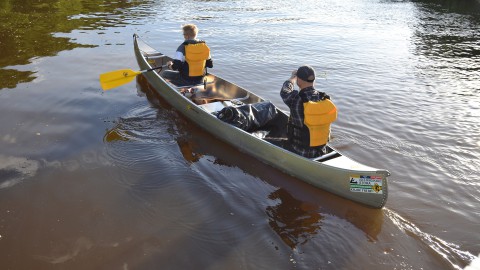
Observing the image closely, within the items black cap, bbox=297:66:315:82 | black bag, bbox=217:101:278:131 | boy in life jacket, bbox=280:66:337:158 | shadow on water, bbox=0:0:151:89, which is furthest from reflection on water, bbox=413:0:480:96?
shadow on water, bbox=0:0:151:89

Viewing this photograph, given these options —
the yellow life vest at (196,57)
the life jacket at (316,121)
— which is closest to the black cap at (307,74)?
the life jacket at (316,121)

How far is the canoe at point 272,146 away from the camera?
5094 mm

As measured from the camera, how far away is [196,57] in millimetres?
8172

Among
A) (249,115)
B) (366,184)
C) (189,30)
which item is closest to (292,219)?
(366,184)

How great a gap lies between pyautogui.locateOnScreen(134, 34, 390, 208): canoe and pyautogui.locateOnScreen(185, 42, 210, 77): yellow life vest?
32 cm

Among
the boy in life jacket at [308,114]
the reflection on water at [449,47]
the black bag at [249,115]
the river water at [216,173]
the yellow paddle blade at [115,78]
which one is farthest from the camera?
the reflection on water at [449,47]

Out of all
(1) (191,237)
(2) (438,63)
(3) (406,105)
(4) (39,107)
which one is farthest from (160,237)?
(2) (438,63)

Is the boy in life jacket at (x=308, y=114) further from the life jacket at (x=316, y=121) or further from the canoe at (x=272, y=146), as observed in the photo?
the canoe at (x=272, y=146)

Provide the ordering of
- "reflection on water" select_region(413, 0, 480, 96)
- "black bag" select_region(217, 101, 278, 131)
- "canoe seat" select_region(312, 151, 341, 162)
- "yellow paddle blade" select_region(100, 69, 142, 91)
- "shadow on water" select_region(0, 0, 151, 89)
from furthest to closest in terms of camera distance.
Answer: "shadow on water" select_region(0, 0, 151, 89) < "reflection on water" select_region(413, 0, 480, 96) < "yellow paddle blade" select_region(100, 69, 142, 91) < "black bag" select_region(217, 101, 278, 131) < "canoe seat" select_region(312, 151, 341, 162)

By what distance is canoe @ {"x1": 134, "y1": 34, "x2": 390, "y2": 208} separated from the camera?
509cm

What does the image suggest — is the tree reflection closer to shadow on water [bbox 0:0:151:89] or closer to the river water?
the river water

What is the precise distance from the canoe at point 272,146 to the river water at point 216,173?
194 millimetres

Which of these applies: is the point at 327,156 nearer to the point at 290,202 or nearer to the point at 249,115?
the point at 290,202

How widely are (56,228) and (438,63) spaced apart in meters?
12.7
